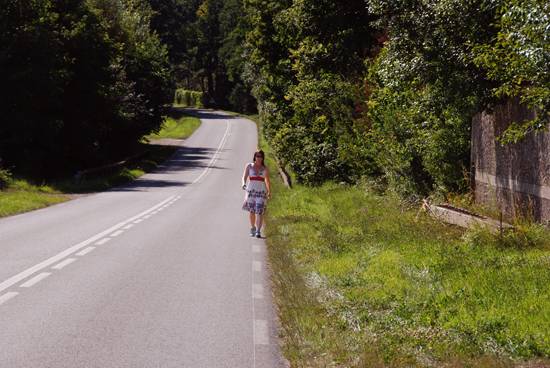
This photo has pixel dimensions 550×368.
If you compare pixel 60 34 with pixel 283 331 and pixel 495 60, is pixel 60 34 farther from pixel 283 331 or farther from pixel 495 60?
pixel 283 331

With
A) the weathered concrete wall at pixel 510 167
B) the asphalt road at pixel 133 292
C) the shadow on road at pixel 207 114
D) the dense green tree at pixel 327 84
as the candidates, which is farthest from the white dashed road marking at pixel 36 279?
the shadow on road at pixel 207 114

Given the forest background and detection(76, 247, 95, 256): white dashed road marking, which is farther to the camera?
the forest background

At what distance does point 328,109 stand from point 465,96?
12.5 meters

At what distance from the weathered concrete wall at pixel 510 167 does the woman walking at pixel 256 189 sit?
4.58 meters

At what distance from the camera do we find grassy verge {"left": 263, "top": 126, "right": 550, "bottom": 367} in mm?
6289

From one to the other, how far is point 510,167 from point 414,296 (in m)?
6.60

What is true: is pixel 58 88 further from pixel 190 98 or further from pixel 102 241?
pixel 190 98

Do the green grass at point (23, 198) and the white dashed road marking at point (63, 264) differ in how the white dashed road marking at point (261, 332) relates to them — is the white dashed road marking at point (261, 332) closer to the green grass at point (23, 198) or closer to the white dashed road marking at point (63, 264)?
the white dashed road marking at point (63, 264)

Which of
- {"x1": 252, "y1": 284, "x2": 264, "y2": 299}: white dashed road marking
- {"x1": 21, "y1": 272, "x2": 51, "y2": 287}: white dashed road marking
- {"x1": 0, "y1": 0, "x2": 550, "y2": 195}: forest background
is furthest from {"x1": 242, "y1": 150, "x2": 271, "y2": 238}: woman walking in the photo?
{"x1": 21, "y1": 272, "x2": 51, "y2": 287}: white dashed road marking

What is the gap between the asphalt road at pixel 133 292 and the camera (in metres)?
6.52

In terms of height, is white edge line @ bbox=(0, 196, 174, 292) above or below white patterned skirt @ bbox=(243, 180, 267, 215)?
below

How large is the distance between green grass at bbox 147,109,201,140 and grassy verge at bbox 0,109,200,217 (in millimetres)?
13141

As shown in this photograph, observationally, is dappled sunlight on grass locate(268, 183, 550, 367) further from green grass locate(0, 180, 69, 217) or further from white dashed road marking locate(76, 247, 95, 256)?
green grass locate(0, 180, 69, 217)

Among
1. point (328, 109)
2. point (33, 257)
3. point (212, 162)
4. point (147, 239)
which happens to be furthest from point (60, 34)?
point (33, 257)
